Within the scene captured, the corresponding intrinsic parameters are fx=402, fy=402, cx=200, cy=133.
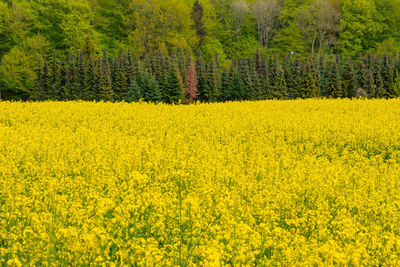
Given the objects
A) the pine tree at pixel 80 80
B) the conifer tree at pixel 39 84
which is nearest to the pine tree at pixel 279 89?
the pine tree at pixel 80 80

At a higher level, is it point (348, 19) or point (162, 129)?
point (348, 19)

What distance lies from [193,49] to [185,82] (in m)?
41.4

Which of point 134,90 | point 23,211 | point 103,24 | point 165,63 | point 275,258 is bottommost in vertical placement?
point 275,258

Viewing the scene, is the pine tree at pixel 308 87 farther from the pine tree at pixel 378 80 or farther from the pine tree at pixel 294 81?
the pine tree at pixel 378 80

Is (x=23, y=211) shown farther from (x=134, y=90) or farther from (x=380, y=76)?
(x=380, y=76)

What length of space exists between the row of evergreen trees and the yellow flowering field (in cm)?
3276

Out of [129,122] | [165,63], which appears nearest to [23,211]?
[129,122]

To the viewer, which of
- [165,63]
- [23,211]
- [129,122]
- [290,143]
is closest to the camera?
[23,211]

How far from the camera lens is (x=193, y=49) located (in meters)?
98.6

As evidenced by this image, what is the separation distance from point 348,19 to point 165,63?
64.1 m

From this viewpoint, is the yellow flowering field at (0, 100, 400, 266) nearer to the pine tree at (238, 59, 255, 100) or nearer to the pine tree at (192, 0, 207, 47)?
the pine tree at (238, 59, 255, 100)

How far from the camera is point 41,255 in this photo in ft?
15.3

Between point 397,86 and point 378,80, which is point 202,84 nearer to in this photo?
point 378,80

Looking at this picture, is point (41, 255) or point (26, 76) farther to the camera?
point (26, 76)
